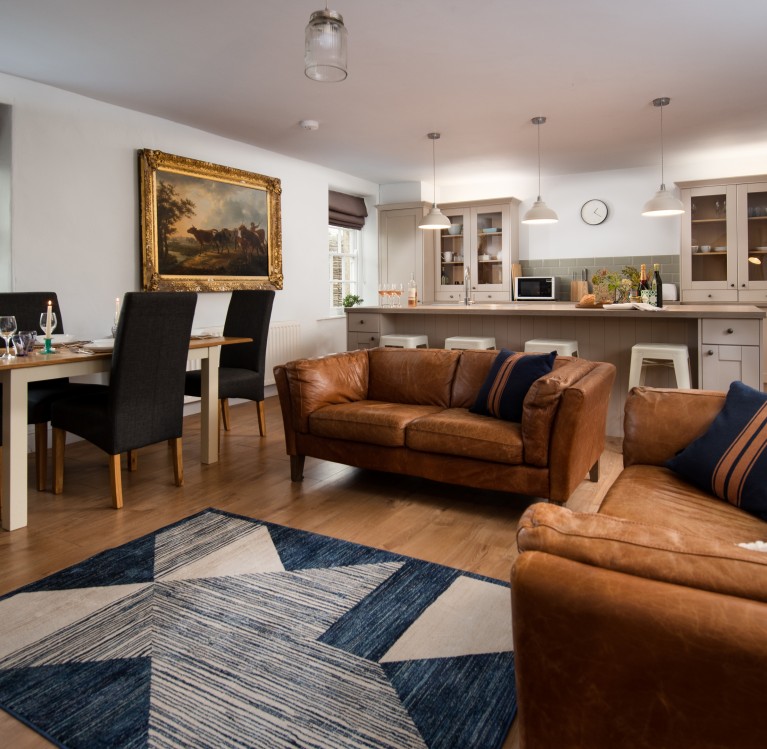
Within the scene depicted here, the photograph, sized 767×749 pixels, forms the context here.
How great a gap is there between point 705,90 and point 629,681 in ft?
15.7

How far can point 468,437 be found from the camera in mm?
2908

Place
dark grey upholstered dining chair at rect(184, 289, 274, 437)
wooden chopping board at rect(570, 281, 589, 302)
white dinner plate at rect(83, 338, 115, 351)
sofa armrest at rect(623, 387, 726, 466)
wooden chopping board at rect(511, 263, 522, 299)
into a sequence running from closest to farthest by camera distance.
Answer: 1. sofa armrest at rect(623, 387, 726, 466)
2. white dinner plate at rect(83, 338, 115, 351)
3. dark grey upholstered dining chair at rect(184, 289, 274, 437)
4. wooden chopping board at rect(570, 281, 589, 302)
5. wooden chopping board at rect(511, 263, 522, 299)

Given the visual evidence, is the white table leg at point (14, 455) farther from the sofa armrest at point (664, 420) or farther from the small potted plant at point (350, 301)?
the small potted plant at point (350, 301)

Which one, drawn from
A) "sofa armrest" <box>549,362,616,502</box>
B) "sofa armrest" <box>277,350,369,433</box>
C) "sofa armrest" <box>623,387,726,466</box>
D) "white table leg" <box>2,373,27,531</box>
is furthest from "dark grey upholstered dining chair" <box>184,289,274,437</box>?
"sofa armrest" <box>623,387,726,466</box>

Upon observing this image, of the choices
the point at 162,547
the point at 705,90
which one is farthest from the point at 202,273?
the point at 705,90

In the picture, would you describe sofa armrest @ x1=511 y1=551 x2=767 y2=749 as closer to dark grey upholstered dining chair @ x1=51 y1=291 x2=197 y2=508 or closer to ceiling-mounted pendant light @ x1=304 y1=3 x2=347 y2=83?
ceiling-mounted pendant light @ x1=304 y1=3 x2=347 y2=83

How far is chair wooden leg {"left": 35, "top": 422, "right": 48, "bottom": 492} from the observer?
3359 millimetres

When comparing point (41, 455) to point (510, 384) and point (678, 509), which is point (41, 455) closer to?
point (510, 384)

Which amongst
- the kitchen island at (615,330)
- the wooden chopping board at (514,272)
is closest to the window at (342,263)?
the wooden chopping board at (514,272)

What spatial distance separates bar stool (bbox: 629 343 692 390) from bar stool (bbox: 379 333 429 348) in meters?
1.70

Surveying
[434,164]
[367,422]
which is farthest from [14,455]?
[434,164]

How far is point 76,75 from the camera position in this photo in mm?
4055

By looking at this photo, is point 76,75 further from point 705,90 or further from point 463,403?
point 705,90

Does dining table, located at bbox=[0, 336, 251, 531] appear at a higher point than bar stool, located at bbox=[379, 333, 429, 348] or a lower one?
lower
